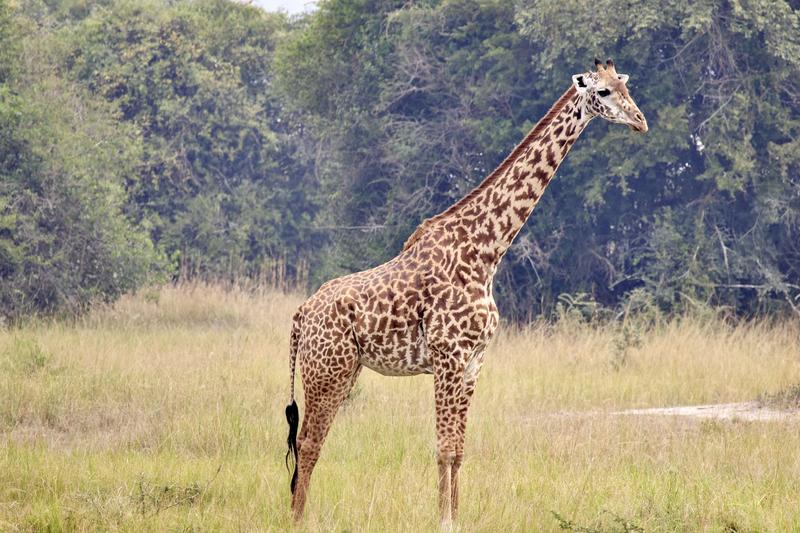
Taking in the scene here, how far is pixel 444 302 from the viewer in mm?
6301

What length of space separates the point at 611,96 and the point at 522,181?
0.68m

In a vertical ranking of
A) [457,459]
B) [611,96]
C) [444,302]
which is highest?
[611,96]

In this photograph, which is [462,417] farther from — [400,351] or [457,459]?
[400,351]

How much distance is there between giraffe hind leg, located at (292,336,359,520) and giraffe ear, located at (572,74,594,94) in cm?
191

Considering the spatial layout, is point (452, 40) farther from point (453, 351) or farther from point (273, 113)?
point (453, 351)

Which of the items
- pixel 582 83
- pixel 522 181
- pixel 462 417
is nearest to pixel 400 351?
pixel 462 417

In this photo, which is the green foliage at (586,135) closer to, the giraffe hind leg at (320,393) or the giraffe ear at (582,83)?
the giraffe ear at (582,83)

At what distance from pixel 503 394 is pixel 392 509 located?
15.4 ft

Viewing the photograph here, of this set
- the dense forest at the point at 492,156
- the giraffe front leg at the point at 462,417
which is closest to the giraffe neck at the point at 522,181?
the giraffe front leg at the point at 462,417

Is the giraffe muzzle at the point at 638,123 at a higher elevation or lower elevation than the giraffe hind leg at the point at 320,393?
higher

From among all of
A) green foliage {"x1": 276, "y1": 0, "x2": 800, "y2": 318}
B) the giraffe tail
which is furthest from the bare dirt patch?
green foliage {"x1": 276, "y1": 0, "x2": 800, "y2": 318}

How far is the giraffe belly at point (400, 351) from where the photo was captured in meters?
6.43

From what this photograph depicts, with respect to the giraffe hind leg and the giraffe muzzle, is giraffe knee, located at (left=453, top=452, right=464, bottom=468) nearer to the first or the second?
the giraffe hind leg

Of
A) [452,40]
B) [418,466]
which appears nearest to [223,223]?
[452,40]
